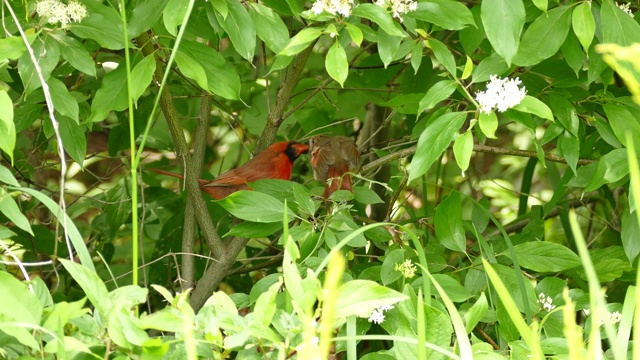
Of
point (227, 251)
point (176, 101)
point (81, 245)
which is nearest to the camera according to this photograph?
point (81, 245)

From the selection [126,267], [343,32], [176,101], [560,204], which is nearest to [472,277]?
[343,32]

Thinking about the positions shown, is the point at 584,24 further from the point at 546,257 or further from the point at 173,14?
the point at 173,14

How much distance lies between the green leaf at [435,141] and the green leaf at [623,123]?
44cm

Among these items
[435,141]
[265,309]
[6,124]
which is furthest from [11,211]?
[435,141]

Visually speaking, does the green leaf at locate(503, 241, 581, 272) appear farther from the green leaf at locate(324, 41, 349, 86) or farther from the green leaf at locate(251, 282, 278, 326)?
the green leaf at locate(251, 282, 278, 326)

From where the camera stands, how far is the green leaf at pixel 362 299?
1.32m

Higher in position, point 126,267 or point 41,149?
point 41,149

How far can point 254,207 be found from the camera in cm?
204

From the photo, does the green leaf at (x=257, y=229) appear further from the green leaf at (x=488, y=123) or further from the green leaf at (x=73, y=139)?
the green leaf at (x=488, y=123)

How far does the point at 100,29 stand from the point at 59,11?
3.5 inches

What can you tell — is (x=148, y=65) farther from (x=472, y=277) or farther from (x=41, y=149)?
(x=41, y=149)

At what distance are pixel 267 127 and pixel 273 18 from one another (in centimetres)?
72

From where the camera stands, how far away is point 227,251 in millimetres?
2564

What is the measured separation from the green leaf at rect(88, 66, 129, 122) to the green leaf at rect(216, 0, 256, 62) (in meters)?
0.32
